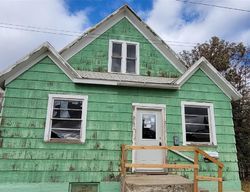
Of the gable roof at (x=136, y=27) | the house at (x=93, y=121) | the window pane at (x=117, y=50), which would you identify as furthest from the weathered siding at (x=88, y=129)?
the window pane at (x=117, y=50)

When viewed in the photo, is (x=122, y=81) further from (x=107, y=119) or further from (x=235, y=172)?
(x=235, y=172)

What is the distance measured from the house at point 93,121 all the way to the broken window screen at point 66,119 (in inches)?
1.2

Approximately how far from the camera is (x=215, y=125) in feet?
24.0

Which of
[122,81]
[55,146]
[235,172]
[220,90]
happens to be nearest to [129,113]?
[122,81]

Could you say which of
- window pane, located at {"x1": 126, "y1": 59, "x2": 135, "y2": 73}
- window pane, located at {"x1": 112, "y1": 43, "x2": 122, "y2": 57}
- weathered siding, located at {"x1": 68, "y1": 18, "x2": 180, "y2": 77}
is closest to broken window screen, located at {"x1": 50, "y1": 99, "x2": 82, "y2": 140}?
weathered siding, located at {"x1": 68, "y1": 18, "x2": 180, "y2": 77}

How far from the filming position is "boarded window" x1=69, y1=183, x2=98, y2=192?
6.24 m

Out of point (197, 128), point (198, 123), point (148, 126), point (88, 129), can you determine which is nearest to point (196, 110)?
point (198, 123)

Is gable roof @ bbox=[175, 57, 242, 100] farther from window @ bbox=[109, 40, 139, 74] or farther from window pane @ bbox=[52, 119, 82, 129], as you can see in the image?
window pane @ bbox=[52, 119, 82, 129]

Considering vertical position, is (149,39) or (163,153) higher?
(149,39)

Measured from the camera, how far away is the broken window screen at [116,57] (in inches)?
332

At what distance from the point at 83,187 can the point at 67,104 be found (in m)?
2.57

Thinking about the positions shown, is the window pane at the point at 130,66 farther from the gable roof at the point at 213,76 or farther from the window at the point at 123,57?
the gable roof at the point at 213,76

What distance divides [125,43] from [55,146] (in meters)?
4.83

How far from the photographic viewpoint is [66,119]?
22.2ft
